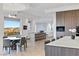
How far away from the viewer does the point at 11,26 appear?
10578mm

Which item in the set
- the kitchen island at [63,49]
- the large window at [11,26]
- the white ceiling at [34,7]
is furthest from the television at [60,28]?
the kitchen island at [63,49]

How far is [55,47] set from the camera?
3.27 metres

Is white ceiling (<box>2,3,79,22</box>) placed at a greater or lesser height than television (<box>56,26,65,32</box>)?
greater

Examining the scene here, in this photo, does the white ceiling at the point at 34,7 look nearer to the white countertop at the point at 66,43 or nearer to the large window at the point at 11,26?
the large window at the point at 11,26

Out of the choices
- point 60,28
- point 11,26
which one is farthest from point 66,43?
point 11,26

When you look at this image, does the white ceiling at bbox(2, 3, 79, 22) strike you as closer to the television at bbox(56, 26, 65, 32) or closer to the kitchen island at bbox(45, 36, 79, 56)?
the television at bbox(56, 26, 65, 32)

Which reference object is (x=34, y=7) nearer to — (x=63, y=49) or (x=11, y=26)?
(x=11, y=26)

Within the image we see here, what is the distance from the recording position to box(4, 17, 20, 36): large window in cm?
1007

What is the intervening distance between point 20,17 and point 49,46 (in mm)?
8051

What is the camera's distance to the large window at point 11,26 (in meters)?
10.1

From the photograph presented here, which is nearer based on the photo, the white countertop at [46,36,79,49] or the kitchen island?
the kitchen island

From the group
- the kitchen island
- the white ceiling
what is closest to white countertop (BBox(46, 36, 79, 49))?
the kitchen island

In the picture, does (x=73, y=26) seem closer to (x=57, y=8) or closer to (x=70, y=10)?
(x=70, y=10)

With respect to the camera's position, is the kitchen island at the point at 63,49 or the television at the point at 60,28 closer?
the kitchen island at the point at 63,49
